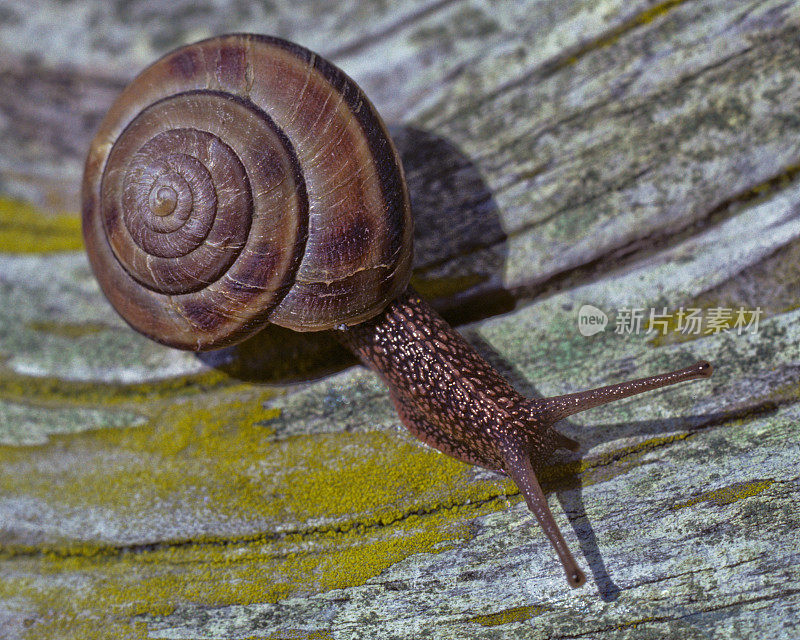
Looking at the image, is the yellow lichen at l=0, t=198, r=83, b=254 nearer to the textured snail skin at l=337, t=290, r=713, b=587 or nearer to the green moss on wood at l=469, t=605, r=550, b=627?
the textured snail skin at l=337, t=290, r=713, b=587

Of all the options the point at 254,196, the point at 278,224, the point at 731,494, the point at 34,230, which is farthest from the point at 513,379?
the point at 34,230

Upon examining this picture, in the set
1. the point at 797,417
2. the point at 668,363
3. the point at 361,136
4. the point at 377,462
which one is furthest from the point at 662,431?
the point at 361,136

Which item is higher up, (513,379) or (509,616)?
(513,379)

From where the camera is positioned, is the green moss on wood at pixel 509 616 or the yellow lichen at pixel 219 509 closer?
the green moss on wood at pixel 509 616

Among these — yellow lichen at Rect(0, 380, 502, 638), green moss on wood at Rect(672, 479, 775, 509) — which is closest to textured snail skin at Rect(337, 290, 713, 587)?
yellow lichen at Rect(0, 380, 502, 638)

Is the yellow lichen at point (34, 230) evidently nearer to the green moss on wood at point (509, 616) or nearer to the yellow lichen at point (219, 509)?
the yellow lichen at point (219, 509)

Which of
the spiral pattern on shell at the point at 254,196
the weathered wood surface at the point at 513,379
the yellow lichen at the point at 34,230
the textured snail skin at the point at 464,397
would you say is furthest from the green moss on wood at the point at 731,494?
the yellow lichen at the point at 34,230

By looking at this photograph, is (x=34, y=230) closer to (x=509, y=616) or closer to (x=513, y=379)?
(x=513, y=379)

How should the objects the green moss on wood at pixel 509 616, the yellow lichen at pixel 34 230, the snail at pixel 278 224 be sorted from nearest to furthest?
the green moss on wood at pixel 509 616 < the snail at pixel 278 224 < the yellow lichen at pixel 34 230
